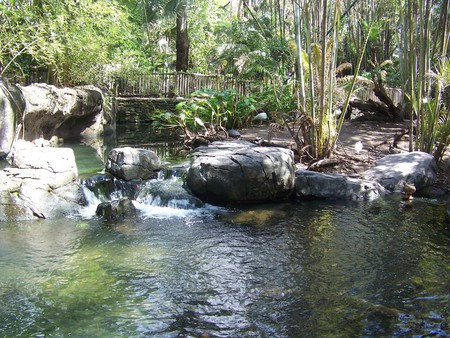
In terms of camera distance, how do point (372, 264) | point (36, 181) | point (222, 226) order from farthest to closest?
point (36, 181) < point (222, 226) < point (372, 264)

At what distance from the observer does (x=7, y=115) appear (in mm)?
9195

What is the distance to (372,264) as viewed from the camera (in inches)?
203

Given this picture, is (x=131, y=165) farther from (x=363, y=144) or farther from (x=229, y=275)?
(x=363, y=144)

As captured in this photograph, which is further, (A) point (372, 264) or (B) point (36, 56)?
(B) point (36, 56)

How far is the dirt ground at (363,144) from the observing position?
9031 millimetres

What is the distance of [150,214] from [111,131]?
26.8ft

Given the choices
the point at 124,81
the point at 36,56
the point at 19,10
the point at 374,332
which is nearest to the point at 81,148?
the point at 36,56

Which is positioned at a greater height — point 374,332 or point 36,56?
point 36,56

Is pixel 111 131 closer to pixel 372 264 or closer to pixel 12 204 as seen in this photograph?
pixel 12 204

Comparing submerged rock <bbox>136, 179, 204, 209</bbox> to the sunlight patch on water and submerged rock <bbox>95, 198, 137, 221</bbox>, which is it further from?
submerged rock <bbox>95, 198, 137, 221</bbox>

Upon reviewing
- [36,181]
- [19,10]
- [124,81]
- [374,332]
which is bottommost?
[374,332]

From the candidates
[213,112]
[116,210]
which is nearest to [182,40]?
[213,112]

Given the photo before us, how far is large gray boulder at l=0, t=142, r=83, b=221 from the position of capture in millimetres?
6863

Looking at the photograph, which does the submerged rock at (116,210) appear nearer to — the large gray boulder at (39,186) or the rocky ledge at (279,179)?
the large gray boulder at (39,186)
